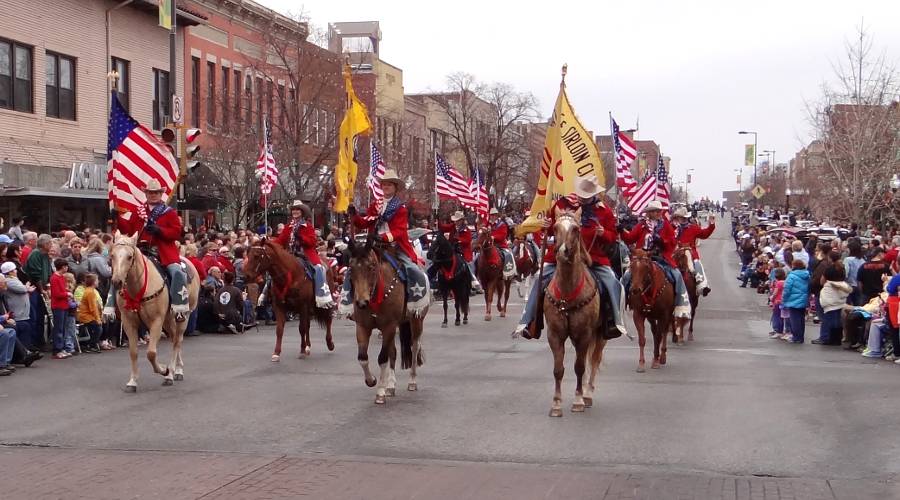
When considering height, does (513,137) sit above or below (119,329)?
above

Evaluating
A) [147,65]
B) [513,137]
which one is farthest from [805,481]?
[513,137]

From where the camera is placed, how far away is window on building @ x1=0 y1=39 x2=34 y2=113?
29922mm

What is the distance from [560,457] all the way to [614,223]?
3.98 m

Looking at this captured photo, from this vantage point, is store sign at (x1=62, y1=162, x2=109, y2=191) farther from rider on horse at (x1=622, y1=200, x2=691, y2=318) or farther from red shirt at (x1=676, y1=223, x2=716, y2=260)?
rider on horse at (x1=622, y1=200, x2=691, y2=318)

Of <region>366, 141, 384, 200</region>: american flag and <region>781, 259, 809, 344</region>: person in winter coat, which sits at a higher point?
<region>366, 141, 384, 200</region>: american flag

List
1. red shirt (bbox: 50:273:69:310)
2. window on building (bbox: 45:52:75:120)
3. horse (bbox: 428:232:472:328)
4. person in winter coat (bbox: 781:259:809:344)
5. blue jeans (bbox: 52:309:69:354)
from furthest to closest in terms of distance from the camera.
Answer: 1. window on building (bbox: 45:52:75:120)
2. horse (bbox: 428:232:472:328)
3. person in winter coat (bbox: 781:259:809:344)
4. blue jeans (bbox: 52:309:69:354)
5. red shirt (bbox: 50:273:69:310)

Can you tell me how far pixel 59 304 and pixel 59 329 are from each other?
0.51m

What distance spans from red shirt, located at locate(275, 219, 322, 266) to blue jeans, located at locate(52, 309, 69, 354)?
3665 mm

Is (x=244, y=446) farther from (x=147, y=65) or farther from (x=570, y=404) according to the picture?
(x=147, y=65)

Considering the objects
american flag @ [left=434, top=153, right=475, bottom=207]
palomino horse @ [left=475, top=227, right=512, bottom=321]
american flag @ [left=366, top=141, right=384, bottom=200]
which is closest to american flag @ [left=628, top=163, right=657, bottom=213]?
palomino horse @ [left=475, top=227, right=512, bottom=321]

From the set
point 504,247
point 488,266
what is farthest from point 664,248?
point 504,247

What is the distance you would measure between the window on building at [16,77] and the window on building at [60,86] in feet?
3.24

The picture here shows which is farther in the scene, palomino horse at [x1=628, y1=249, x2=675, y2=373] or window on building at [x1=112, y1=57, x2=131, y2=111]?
window on building at [x1=112, y1=57, x2=131, y2=111]

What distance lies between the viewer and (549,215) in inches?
482
